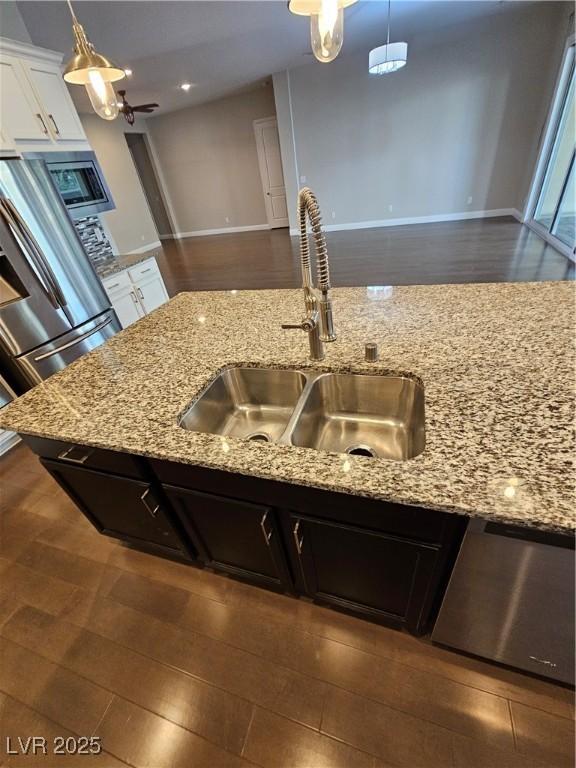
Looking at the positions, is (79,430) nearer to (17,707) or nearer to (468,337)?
(17,707)

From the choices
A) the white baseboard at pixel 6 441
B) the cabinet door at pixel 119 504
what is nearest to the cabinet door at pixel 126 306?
the white baseboard at pixel 6 441

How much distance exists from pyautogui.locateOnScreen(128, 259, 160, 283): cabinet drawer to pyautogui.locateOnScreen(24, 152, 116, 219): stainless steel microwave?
539 millimetres

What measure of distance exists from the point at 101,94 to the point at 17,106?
1453 millimetres

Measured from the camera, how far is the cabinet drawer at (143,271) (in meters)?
3.16

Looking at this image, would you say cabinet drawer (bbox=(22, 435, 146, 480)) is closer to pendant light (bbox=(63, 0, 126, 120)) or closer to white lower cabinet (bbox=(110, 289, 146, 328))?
pendant light (bbox=(63, 0, 126, 120))

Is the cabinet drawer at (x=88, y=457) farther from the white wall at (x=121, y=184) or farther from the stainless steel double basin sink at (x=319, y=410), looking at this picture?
the white wall at (x=121, y=184)

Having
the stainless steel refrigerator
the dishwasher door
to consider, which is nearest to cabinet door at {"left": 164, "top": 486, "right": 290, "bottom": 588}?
the dishwasher door

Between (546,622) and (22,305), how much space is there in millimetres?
2864

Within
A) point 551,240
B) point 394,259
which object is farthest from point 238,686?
point 551,240

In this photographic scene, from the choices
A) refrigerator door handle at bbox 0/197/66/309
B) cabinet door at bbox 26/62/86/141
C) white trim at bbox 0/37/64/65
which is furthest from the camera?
cabinet door at bbox 26/62/86/141

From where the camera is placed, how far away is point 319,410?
3.84 ft

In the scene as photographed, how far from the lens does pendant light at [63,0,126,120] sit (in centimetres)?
118

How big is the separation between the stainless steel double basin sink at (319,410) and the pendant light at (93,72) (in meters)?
1.24

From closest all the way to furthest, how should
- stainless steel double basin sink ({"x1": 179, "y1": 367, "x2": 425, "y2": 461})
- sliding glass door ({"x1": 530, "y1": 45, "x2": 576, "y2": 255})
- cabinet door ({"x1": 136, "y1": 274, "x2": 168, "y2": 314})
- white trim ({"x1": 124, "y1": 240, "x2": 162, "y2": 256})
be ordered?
stainless steel double basin sink ({"x1": 179, "y1": 367, "x2": 425, "y2": 461})
cabinet door ({"x1": 136, "y1": 274, "x2": 168, "y2": 314})
sliding glass door ({"x1": 530, "y1": 45, "x2": 576, "y2": 255})
white trim ({"x1": 124, "y1": 240, "x2": 162, "y2": 256})
